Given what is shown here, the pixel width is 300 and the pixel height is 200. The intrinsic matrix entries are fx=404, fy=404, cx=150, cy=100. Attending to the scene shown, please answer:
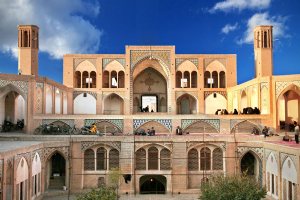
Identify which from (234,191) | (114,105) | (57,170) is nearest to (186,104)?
(114,105)

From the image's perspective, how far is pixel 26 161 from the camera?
16875 mm

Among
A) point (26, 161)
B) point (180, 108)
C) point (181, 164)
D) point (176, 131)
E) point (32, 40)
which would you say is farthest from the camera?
point (180, 108)

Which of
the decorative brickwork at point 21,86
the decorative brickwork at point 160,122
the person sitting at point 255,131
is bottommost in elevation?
the person sitting at point 255,131

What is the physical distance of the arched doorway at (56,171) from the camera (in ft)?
70.1

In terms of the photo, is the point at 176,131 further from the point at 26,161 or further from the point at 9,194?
the point at 9,194

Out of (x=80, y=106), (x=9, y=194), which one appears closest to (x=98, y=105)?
(x=80, y=106)

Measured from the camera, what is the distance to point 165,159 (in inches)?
845

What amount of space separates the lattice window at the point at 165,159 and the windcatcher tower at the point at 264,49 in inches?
414

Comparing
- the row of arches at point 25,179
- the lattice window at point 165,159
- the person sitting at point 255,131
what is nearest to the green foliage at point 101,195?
the row of arches at point 25,179

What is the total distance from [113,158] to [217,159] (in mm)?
5526

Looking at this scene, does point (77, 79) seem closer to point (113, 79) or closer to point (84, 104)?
point (84, 104)

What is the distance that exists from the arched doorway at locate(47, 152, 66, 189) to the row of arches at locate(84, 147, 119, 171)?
1419 millimetres

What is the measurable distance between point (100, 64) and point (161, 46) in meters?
5.24

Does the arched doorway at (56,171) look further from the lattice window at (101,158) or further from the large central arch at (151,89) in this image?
the large central arch at (151,89)
